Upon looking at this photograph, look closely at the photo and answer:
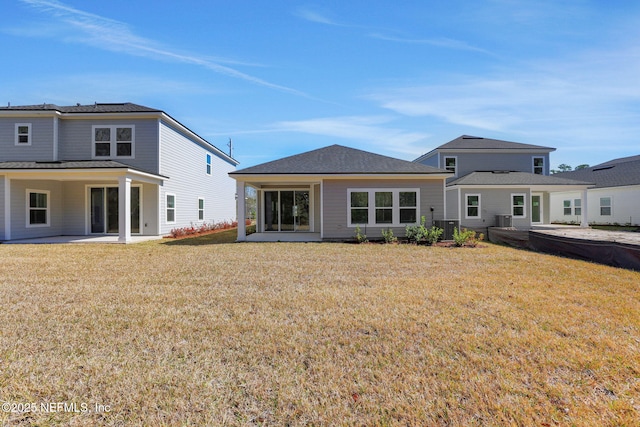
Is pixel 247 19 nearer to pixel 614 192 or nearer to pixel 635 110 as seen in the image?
pixel 635 110

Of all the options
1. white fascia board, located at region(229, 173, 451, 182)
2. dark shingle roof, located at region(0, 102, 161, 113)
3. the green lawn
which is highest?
dark shingle roof, located at region(0, 102, 161, 113)

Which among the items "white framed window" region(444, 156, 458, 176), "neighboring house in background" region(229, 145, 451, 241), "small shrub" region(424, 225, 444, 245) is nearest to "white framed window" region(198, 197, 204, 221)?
"neighboring house in background" region(229, 145, 451, 241)

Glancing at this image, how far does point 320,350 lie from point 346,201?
35.1 ft

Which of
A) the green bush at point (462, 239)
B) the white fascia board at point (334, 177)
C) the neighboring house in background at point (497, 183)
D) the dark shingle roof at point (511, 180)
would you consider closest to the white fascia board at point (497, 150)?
the neighboring house in background at point (497, 183)

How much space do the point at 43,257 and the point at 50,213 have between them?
813cm

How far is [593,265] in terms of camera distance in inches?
333

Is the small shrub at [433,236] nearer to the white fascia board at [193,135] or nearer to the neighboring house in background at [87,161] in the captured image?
the neighboring house in background at [87,161]

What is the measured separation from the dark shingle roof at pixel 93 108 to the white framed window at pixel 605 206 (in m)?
29.2

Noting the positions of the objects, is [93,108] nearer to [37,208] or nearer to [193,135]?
[193,135]

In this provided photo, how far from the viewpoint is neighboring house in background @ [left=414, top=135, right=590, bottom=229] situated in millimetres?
18047

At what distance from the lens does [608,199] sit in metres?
22.6

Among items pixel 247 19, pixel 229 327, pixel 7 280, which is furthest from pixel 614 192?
pixel 7 280

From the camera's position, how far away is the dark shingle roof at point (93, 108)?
49.2 ft

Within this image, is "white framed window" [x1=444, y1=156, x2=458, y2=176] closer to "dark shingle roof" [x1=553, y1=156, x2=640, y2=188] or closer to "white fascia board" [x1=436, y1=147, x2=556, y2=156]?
"white fascia board" [x1=436, y1=147, x2=556, y2=156]
